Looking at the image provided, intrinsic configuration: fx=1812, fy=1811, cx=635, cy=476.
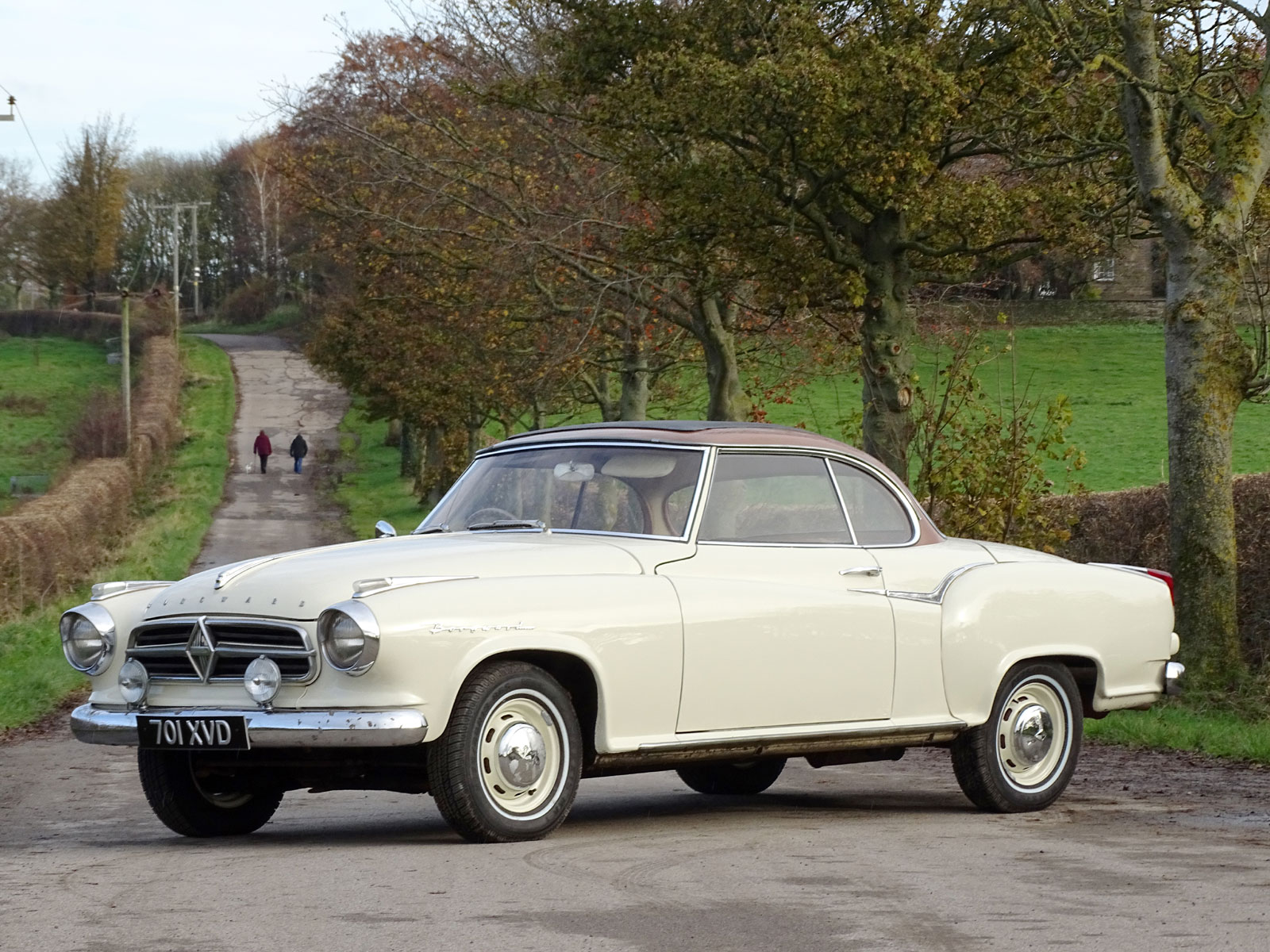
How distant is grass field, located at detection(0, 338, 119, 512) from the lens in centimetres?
6316

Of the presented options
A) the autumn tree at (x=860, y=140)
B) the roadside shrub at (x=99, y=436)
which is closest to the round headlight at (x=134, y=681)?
the autumn tree at (x=860, y=140)

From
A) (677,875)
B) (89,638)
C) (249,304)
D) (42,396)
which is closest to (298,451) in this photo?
(42,396)

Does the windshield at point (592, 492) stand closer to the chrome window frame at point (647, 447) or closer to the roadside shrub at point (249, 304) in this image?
the chrome window frame at point (647, 447)

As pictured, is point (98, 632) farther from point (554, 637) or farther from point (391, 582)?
point (554, 637)

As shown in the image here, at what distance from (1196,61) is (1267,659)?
16.6 feet

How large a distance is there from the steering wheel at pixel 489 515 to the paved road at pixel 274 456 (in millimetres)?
27032

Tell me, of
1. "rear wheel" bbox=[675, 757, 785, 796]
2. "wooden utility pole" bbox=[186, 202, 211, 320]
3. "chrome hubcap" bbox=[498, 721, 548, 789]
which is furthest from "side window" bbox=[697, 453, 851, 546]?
"wooden utility pole" bbox=[186, 202, 211, 320]

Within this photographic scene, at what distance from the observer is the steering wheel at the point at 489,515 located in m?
8.61

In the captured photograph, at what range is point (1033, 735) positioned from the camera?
30.4 ft

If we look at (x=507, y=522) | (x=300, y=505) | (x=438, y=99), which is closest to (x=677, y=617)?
(x=507, y=522)

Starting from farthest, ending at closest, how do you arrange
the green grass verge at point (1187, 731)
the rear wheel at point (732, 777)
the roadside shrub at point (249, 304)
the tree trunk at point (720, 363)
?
the roadside shrub at point (249, 304) → the tree trunk at point (720, 363) → the green grass verge at point (1187, 731) → the rear wheel at point (732, 777)

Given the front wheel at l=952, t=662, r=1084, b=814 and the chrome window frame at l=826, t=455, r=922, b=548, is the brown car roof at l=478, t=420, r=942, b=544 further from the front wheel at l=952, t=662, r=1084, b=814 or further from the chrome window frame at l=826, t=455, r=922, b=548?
the front wheel at l=952, t=662, r=1084, b=814

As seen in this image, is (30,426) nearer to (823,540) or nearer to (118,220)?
(118,220)

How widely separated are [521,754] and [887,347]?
472 inches
